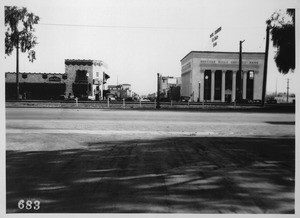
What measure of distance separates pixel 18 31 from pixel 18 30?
0.11 m

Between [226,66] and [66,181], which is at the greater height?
[226,66]

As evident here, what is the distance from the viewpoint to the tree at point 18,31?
5636 millimetres

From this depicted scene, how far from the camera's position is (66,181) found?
4.30 meters

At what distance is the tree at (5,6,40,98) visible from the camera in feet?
18.5

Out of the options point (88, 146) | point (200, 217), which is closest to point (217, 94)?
point (88, 146)

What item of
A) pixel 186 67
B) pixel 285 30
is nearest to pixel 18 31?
pixel 285 30

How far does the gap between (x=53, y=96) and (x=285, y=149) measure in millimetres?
34385

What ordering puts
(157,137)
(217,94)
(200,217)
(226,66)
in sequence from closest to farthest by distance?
(200,217)
(157,137)
(226,66)
(217,94)

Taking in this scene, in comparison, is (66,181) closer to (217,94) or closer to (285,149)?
(285,149)

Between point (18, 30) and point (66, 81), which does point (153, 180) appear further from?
point (66, 81)

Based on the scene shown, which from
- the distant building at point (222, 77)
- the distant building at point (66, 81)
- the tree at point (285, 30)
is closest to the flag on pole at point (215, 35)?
the tree at point (285, 30)

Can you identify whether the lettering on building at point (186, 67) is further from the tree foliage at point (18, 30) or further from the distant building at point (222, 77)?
the tree foliage at point (18, 30)

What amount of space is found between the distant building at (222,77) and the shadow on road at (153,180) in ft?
87.8

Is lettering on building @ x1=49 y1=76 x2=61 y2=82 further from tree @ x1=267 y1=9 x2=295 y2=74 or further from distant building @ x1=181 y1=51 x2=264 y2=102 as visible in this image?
tree @ x1=267 y1=9 x2=295 y2=74
